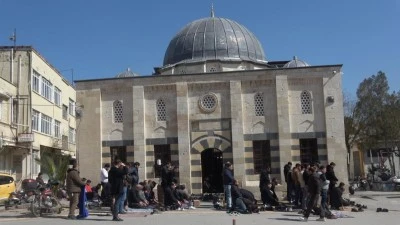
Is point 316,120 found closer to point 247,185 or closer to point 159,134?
point 247,185

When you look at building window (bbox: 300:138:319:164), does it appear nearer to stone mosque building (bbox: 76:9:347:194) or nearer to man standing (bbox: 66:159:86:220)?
stone mosque building (bbox: 76:9:347:194)

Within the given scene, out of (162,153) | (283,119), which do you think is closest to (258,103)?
(283,119)

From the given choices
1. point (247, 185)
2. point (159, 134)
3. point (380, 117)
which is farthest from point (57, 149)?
point (380, 117)

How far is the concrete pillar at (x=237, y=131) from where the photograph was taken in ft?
71.3

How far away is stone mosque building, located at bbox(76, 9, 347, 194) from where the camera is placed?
71.9 ft

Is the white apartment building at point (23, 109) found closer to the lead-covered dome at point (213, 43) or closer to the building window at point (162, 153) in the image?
the lead-covered dome at point (213, 43)

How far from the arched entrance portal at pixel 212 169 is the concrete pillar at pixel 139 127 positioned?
2840 mm

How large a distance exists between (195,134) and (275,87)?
14.2 feet

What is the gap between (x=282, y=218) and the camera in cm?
1363

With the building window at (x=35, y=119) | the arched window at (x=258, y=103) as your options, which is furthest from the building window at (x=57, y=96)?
the arched window at (x=258, y=103)

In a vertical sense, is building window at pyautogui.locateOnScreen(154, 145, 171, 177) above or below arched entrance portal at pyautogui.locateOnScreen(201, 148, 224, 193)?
above

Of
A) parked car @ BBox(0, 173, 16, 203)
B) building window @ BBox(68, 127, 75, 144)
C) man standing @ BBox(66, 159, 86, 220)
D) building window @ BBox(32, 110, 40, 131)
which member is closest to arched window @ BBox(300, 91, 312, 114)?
man standing @ BBox(66, 159, 86, 220)

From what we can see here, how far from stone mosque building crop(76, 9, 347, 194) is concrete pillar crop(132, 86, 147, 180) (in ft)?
0.15

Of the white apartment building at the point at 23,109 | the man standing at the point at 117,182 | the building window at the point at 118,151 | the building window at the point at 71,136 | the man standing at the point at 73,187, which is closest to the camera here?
the man standing at the point at 117,182
